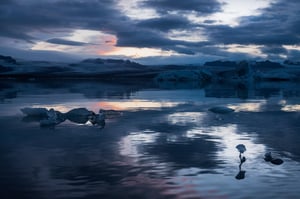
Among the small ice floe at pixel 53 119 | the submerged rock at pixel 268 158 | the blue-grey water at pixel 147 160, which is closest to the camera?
the blue-grey water at pixel 147 160

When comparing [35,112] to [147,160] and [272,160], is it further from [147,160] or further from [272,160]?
[272,160]

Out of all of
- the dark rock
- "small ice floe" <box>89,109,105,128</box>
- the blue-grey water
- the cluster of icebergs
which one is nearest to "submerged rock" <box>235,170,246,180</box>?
the blue-grey water

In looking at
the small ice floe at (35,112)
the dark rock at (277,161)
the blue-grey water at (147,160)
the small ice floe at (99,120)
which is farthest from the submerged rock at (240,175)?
the small ice floe at (35,112)

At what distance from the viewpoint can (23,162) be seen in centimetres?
851

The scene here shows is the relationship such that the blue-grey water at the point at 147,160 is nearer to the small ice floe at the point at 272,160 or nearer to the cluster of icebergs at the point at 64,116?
A: the small ice floe at the point at 272,160

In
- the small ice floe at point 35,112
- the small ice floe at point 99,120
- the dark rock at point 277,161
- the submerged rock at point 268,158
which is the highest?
the small ice floe at point 35,112

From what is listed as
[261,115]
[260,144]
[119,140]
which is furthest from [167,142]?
[261,115]

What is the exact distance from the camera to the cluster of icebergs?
14344 millimetres

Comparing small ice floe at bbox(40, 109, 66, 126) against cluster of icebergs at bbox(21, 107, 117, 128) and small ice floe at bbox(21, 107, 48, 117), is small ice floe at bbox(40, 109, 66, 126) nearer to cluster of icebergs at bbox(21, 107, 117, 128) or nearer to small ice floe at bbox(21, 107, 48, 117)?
cluster of icebergs at bbox(21, 107, 117, 128)

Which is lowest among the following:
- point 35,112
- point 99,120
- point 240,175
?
point 240,175

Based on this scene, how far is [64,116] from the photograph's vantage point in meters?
15.6

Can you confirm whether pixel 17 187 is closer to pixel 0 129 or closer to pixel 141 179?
pixel 141 179

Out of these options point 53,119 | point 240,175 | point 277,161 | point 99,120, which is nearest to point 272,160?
point 277,161

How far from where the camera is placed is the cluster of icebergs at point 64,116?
1434cm
